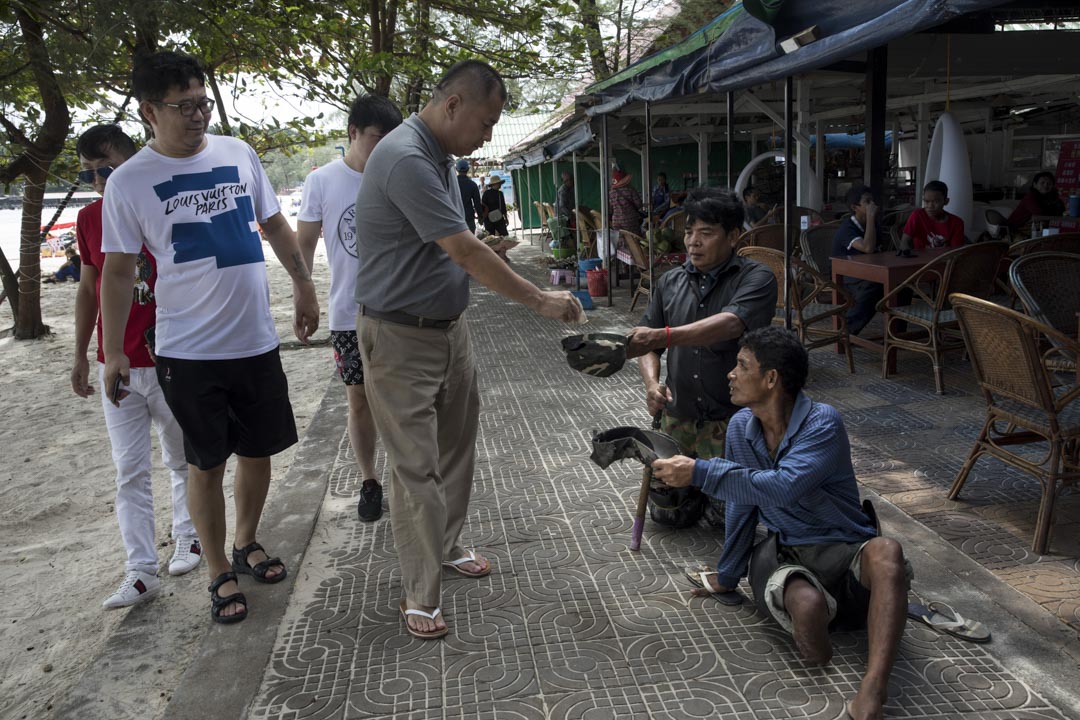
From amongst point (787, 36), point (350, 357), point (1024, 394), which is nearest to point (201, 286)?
point (350, 357)

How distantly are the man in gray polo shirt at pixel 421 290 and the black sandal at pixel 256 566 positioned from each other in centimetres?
69

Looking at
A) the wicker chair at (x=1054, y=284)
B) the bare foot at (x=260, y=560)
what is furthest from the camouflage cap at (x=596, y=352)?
the wicker chair at (x=1054, y=284)

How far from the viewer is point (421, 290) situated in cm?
283

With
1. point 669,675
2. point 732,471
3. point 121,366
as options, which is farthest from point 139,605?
point 732,471

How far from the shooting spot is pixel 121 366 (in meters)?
3.05

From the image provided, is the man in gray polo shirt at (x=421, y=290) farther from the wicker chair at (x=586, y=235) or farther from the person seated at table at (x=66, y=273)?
the person seated at table at (x=66, y=273)

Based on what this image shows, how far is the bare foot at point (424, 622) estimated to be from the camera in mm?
2852

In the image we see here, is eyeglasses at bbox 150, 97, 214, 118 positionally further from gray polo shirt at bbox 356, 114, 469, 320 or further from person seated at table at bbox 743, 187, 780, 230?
person seated at table at bbox 743, 187, 780, 230

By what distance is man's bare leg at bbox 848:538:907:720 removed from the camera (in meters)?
2.27

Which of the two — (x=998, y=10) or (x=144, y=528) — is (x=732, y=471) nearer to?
(x=144, y=528)

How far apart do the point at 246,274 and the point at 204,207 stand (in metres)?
0.28

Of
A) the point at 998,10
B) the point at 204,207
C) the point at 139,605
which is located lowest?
the point at 139,605

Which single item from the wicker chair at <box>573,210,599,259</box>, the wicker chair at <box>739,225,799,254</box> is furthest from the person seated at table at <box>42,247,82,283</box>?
the wicker chair at <box>739,225,799,254</box>

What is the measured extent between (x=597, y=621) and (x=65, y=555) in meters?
2.80
